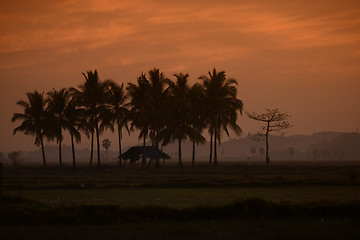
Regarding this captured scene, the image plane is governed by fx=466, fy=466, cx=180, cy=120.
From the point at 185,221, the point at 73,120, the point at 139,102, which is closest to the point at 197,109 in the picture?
the point at 139,102

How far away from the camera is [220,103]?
6056cm

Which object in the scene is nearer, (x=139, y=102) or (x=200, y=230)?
(x=200, y=230)

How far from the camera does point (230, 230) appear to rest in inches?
614

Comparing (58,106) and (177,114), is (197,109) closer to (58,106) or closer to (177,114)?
(177,114)

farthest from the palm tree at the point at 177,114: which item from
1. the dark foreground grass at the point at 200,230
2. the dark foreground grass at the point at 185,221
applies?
the dark foreground grass at the point at 200,230

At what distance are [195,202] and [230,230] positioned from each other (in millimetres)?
5497

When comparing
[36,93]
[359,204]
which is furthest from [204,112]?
[359,204]

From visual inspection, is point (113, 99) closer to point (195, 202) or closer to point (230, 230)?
point (195, 202)

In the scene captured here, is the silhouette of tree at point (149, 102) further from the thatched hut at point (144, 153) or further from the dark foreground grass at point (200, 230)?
the dark foreground grass at point (200, 230)

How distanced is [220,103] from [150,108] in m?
9.22

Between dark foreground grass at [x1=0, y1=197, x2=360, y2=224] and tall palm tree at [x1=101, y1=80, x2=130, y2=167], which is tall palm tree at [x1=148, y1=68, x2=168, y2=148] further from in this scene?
dark foreground grass at [x1=0, y1=197, x2=360, y2=224]

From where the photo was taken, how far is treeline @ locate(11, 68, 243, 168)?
201 feet

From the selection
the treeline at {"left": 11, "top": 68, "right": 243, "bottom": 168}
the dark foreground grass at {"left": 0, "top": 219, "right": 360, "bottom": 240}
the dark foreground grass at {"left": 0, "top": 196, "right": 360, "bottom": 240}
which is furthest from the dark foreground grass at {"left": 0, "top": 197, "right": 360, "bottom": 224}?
the treeline at {"left": 11, "top": 68, "right": 243, "bottom": 168}

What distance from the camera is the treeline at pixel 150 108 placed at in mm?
61125
